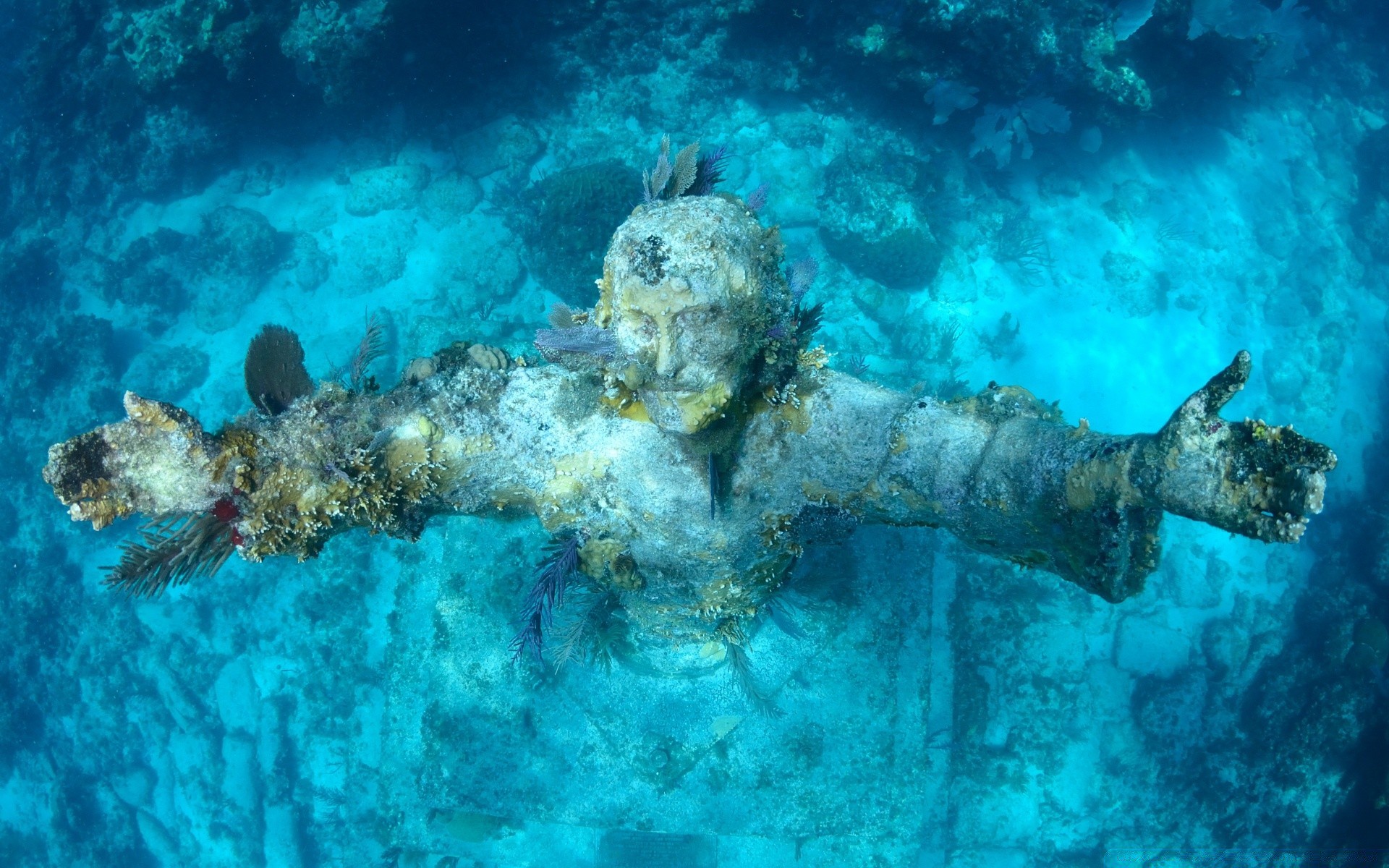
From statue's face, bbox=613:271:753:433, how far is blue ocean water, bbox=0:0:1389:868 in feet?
13.9

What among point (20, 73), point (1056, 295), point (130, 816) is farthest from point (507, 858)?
point (20, 73)

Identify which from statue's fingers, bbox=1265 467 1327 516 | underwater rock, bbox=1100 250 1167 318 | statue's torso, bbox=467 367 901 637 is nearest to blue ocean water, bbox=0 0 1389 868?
underwater rock, bbox=1100 250 1167 318

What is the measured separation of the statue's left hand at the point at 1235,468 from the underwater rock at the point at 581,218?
868 cm

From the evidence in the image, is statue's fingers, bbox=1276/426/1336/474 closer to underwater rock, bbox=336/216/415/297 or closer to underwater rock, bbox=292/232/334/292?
underwater rock, bbox=336/216/415/297

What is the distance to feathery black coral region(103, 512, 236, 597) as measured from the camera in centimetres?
302

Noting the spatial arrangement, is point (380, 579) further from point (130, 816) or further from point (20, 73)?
point (20, 73)

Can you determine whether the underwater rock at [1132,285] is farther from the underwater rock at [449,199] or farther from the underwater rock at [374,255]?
the underwater rock at [374,255]

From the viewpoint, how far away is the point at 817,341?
34.3 ft

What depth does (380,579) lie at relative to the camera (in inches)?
411

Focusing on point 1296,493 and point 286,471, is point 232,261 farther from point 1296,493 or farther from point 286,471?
point 1296,493

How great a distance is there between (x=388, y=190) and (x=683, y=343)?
11.7 meters

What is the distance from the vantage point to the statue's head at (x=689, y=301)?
9.72 feet

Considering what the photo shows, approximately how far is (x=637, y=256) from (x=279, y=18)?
12.8 meters

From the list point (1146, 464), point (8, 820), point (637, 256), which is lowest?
point (8, 820)
